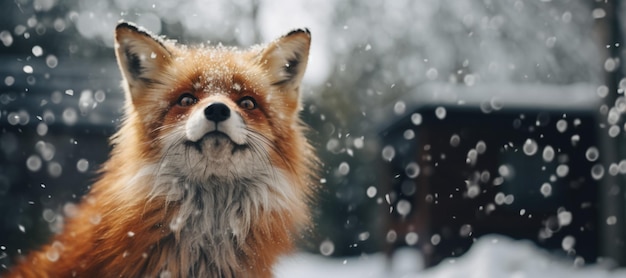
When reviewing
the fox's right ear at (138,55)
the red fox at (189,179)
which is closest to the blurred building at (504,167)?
the red fox at (189,179)

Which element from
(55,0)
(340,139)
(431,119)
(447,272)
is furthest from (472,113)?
(55,0)

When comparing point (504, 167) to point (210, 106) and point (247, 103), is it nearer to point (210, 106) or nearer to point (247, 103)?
point (247, 103)

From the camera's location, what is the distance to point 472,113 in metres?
9.71

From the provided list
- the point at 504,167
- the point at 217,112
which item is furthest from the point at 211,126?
the point at 504,167

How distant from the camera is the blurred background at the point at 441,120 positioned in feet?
28.5

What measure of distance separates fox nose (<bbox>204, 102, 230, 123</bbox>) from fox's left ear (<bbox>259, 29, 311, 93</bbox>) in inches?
27.5

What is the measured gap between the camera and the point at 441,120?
9672 mm

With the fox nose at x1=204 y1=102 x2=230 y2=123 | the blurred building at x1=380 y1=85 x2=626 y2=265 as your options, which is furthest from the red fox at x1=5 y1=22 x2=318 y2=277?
the blurred building at x1=380 y1=85 x2=626 y2=265

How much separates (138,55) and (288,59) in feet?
2.61

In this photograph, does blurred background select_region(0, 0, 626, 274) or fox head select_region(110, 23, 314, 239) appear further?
blurred background select_region(0, 0, 626, 274)

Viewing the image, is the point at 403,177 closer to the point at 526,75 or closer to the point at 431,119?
the point at 431,119

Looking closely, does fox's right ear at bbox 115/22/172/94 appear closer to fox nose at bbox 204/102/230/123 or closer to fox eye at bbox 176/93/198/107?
fox eye at bbox 176/93/198/107

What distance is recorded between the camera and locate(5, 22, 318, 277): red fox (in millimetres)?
2604

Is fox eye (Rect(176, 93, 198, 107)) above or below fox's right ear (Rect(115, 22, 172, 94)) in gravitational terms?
below
